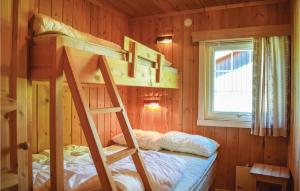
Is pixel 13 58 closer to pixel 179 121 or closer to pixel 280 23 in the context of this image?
pixel 179 121

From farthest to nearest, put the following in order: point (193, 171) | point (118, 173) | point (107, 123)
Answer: point (107, 123), point (193, 171), point (118, 173)

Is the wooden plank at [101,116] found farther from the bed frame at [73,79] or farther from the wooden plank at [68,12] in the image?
the bed frame at [73,79]

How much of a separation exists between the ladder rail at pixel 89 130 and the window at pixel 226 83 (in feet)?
7.54

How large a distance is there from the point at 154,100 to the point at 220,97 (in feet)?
2.98

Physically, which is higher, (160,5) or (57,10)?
(160,5)

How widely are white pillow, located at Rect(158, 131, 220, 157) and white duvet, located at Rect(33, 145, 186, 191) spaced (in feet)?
2.47

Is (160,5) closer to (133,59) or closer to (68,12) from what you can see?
(68,12)

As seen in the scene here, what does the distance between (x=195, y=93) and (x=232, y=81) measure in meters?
0.50

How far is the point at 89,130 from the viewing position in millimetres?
1296

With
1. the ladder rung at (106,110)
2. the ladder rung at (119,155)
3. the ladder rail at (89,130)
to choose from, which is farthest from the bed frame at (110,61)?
the ladder rung at (119,155)

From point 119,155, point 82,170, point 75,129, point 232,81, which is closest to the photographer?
point 119,155

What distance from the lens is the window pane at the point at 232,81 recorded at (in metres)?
3.25

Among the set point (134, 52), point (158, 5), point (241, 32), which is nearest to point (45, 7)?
point (134, 52)

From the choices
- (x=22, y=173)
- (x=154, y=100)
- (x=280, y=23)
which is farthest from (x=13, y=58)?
(x=280, y=23)
